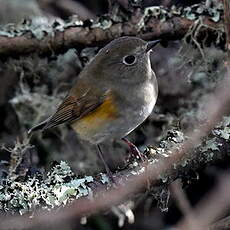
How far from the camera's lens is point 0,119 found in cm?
404

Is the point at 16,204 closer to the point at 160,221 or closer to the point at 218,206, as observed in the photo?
the point at 218,206

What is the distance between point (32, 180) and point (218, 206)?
1.03 m

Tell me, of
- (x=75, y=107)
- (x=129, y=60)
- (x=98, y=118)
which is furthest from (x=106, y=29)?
(x=98, y=118)

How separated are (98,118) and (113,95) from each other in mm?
138

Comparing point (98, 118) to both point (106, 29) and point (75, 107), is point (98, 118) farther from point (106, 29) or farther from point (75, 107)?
point (106, 29)

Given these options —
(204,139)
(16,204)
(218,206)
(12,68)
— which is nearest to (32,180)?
(16,204)

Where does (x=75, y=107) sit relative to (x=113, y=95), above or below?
below

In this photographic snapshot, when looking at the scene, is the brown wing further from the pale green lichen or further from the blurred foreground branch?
the pale green lichen

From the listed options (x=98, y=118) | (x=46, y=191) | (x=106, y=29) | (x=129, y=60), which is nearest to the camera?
(x=46, y=191)

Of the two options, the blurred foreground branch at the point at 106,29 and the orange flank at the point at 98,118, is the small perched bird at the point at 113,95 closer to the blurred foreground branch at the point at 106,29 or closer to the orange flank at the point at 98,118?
the orange flank at the point at 98,118

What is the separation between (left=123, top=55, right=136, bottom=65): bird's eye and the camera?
10.4 feet

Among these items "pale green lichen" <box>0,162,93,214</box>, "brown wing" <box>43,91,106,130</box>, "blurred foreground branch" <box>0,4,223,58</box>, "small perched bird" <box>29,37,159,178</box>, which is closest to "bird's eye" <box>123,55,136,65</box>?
"small perched bird" <box>29,37,159,178</box>

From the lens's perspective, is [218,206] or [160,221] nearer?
[218,206]

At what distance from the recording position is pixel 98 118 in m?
3.07
